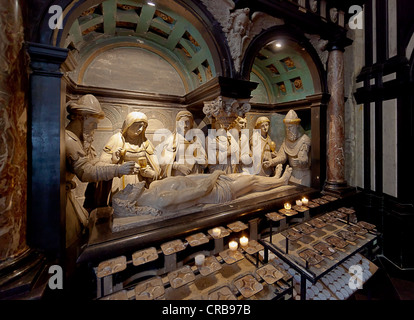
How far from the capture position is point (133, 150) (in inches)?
121

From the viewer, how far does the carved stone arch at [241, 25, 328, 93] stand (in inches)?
124

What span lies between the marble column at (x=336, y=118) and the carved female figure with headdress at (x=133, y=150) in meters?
3.79

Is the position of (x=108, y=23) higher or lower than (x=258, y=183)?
higher

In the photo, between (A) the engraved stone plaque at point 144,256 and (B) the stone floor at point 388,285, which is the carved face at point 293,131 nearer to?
(B) the stone floor at point 388,285

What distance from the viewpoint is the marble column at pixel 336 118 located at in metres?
3.91

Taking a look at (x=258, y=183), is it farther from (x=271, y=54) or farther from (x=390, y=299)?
(x=271, y=54)

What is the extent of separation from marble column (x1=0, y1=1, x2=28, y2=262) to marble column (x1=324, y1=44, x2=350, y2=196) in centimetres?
496

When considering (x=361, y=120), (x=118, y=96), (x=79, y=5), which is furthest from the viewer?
(x=361, y=120)

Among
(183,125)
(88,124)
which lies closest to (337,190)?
(183,125)

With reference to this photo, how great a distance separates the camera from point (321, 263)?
7.40 ft

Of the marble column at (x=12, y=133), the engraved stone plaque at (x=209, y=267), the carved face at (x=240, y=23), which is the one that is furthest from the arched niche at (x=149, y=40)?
the engraved stone plaque at (x=209, y=267)

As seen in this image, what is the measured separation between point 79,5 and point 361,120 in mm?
5623

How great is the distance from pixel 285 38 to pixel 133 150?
11.9 feet
